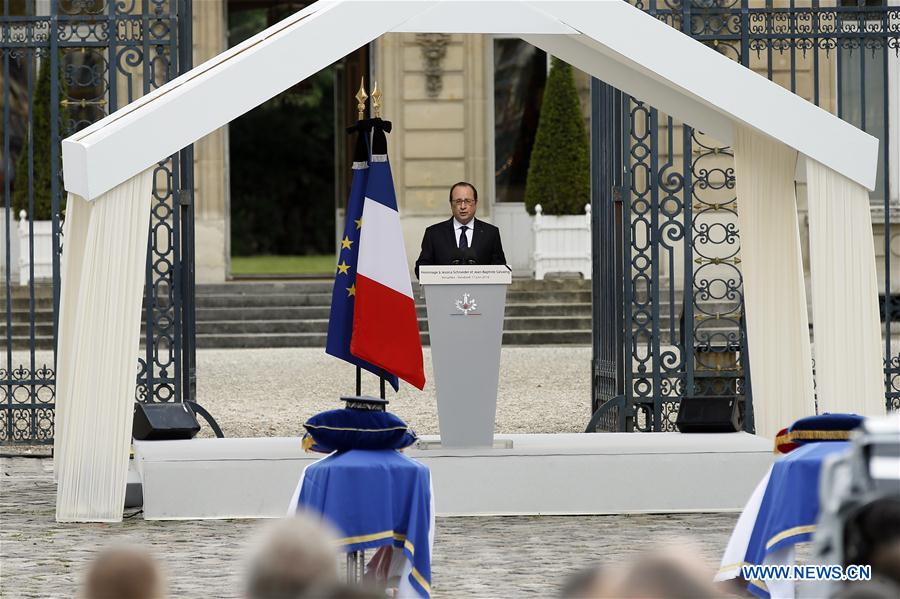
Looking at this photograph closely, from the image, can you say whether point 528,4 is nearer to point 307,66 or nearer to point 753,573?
point 307,66

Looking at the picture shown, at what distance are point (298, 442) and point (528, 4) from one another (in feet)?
9.10

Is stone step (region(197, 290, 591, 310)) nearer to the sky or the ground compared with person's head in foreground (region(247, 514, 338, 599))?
nearer to the sky

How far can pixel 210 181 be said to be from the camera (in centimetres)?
2144

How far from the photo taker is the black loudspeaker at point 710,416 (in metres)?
9.03

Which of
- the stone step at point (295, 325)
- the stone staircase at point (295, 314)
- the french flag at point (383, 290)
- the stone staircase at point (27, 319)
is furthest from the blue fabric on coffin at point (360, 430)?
the stone step at point (295, 325)

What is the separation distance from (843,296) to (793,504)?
2.79 m

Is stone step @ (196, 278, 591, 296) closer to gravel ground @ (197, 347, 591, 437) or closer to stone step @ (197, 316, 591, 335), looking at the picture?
stone step @ (197, 316, 591, 335)

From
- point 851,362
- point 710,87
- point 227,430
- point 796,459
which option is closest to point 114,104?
point 227,430

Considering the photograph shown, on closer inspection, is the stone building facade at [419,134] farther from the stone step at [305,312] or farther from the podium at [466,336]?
the podium at [466,336]

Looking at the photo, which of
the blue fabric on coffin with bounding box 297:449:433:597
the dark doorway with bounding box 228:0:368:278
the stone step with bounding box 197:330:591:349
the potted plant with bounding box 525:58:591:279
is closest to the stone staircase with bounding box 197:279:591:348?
the stone step with bounding box 197:330:591:349

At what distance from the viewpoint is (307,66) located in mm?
8117

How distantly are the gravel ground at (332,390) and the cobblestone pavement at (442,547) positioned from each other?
3393mm

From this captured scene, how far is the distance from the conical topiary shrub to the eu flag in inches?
444

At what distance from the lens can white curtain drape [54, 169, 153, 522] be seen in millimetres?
8008
